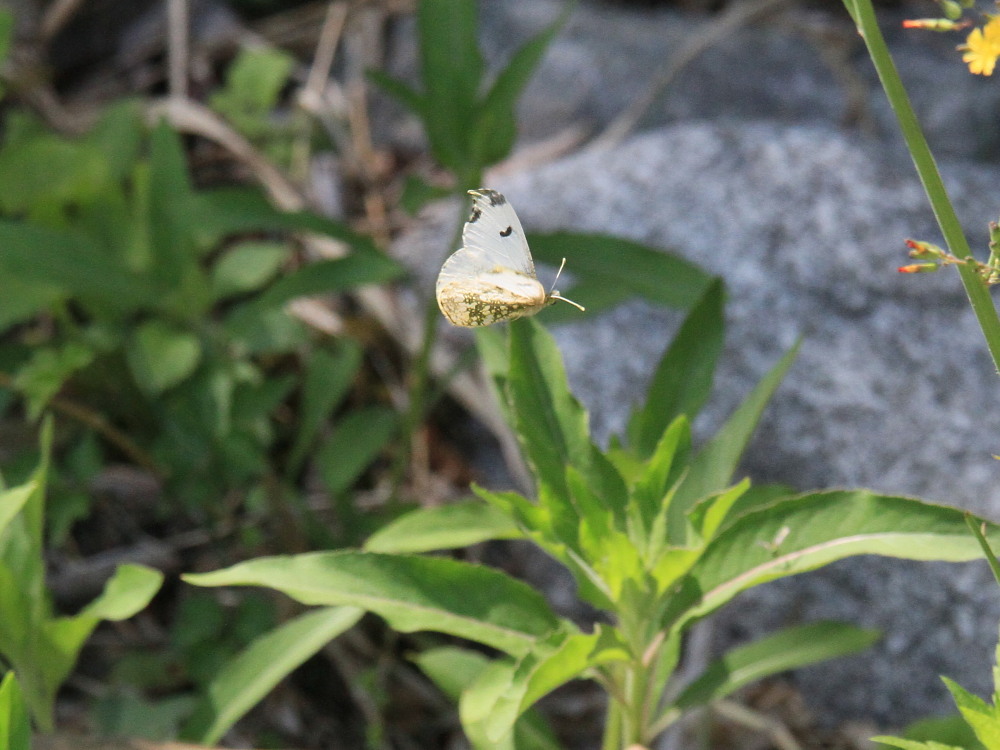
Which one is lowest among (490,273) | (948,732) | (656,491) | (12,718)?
(948,732)

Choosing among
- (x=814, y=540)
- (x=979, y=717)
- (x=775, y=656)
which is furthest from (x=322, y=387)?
(x=979, y=717)

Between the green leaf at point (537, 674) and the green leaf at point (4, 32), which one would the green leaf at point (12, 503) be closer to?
the green leaf at point (537, 674)

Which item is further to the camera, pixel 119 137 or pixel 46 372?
pixel 119 137

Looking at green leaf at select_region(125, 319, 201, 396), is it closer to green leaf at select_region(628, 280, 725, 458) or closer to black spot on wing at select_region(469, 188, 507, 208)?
green leaf at select_region(628, 280, 725, 458)

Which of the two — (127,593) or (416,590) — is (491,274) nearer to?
(416,590)

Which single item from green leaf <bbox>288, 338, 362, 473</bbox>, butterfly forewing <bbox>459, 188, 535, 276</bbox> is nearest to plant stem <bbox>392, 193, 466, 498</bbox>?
green leaf <bbox>288, 338, 362, 473</bbox>

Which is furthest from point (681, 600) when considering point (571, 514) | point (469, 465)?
point (469, 465)

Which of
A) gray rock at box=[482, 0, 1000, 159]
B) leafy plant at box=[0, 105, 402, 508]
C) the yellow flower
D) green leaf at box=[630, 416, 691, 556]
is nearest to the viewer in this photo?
the yellow flower

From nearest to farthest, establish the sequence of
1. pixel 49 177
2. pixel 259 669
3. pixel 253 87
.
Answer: pixel 259 669 < pixel 49 177 < pixel 253 87
